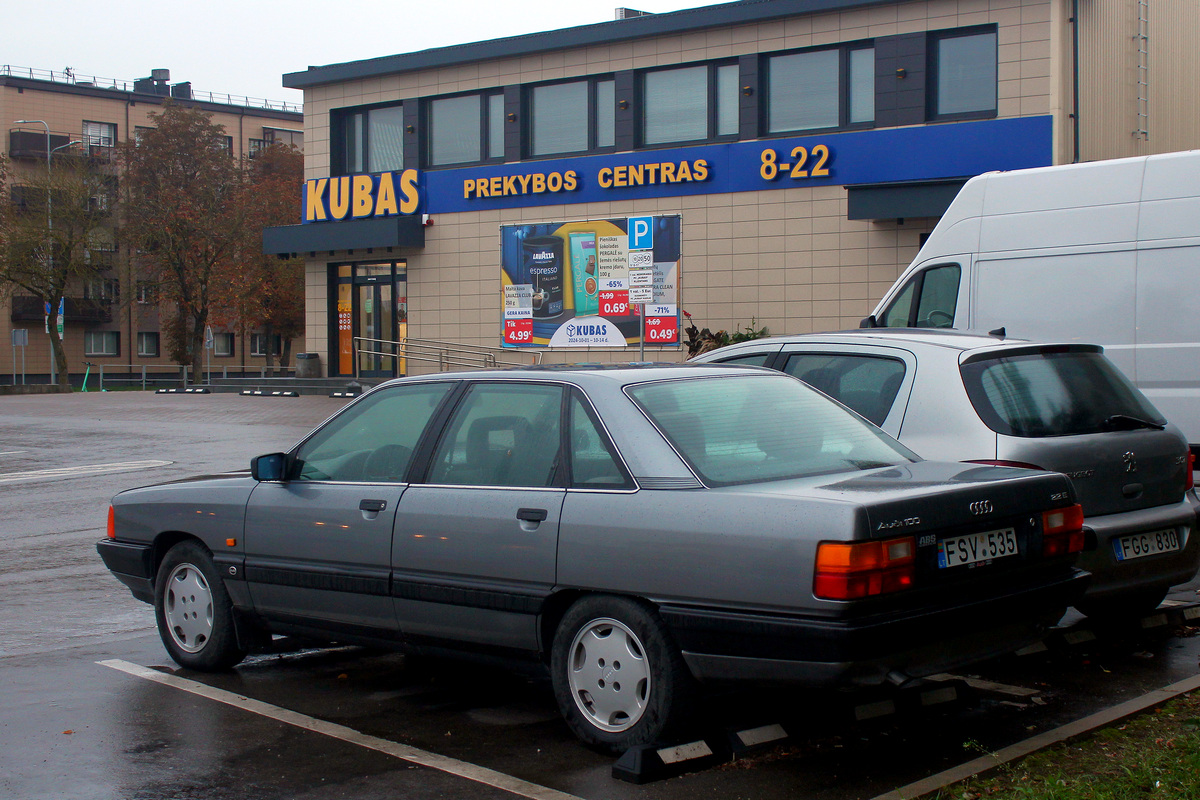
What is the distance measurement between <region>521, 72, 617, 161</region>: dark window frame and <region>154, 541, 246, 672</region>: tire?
20.9 metres

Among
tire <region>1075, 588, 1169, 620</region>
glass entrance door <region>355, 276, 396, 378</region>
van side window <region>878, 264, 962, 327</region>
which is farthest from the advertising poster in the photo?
tire <region>1075, 588, 1169, 620</region>

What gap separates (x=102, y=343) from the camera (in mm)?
65938

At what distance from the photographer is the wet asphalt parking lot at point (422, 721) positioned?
14.7ft

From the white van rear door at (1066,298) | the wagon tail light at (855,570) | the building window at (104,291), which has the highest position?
the building window at (104,291)

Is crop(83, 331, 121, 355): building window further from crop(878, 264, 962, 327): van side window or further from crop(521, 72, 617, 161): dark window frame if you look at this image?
crop(878, 264, 962, 327): van side window

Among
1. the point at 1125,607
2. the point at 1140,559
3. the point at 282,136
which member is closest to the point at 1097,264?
the point at 1125,607

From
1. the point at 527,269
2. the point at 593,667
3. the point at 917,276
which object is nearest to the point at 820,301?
the point at 527,269

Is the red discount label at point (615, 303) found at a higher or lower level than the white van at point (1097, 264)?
higher

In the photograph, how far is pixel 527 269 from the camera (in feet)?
90.3


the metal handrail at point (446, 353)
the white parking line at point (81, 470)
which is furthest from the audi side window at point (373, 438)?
the metal handrail at point (446, 353)

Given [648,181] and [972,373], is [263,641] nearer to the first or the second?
[972,373]

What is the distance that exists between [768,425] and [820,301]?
19.0 meters

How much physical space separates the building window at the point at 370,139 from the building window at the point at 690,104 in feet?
22.0

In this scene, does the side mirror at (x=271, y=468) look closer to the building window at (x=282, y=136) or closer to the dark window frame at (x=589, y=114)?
the dark window frame at (x=589, y=114)
